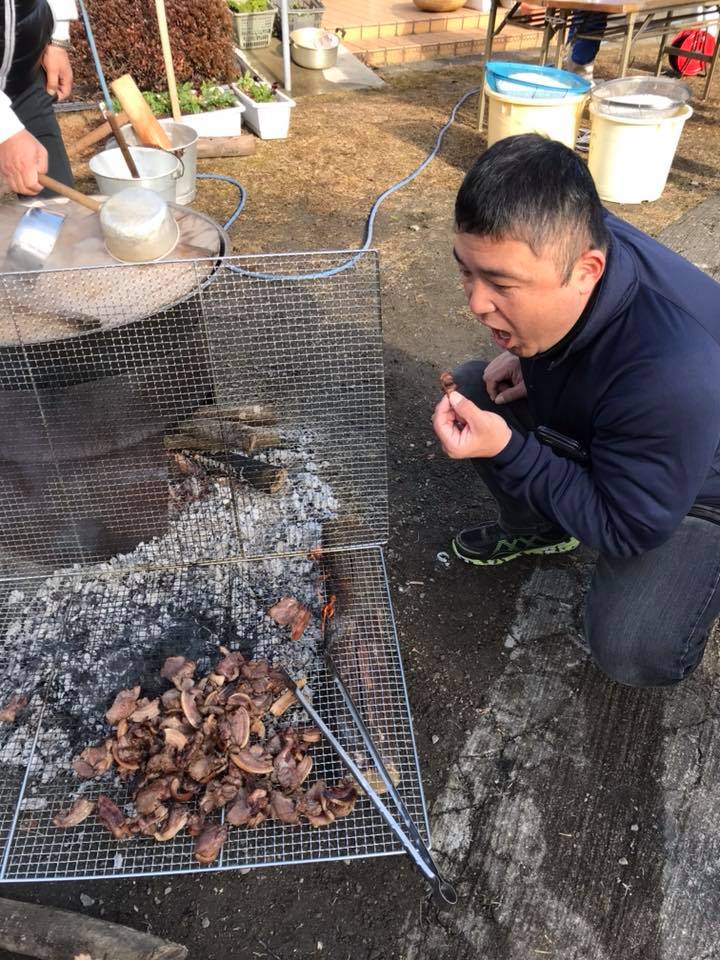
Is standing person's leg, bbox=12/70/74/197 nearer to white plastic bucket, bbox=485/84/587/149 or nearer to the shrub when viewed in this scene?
white plastic bucket, bbox=485/84/587/149

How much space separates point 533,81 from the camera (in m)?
5.99

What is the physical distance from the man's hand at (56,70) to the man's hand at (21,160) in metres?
1.42

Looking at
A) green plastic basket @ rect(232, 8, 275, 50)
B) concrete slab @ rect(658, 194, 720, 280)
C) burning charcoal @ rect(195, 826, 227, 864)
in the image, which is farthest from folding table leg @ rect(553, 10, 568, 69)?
burning charcoal @ rect(195, 826, 227, 864)

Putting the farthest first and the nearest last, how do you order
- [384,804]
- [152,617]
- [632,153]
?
[632,153] → [152,617] → [384,804]

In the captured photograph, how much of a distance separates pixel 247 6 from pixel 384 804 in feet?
29.0

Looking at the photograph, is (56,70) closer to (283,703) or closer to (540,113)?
(283,703)

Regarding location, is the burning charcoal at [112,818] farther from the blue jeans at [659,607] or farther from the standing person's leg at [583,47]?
the standing person's leg at [583,47]

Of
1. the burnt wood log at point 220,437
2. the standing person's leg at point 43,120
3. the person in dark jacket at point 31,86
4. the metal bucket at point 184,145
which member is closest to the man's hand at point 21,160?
the person in dark jacket at point 31,86

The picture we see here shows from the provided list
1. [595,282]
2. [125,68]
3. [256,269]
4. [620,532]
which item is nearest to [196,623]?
[620,532]

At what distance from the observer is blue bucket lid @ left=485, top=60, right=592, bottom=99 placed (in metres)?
5.86

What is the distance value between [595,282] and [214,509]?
73.2 inches

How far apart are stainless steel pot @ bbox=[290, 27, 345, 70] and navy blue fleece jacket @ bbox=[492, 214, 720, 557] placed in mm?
7377

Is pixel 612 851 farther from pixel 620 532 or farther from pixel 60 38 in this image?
pixel 60 38

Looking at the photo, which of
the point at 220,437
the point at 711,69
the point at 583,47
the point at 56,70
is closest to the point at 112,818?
the point at 220,437
